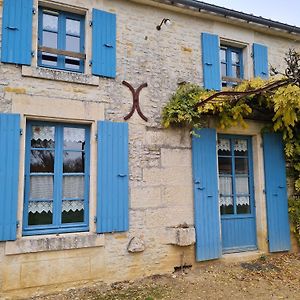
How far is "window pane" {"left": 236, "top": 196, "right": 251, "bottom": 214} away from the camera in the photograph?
20.5 feet

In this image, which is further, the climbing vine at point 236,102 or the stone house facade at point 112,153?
the climbing vine at point 236,102

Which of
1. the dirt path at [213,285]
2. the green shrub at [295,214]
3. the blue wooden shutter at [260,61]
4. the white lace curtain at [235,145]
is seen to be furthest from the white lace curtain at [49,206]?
the blue wooden shutter at [260,61]

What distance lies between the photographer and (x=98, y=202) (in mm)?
4816

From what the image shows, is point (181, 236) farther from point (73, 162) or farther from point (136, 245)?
point (73, 162)

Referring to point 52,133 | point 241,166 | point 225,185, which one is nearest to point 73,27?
point 52,133

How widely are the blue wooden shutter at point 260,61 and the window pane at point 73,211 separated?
455 centimetres

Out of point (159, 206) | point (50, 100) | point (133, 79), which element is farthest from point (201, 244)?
point (50, 100)

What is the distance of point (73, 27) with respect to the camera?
5.25m

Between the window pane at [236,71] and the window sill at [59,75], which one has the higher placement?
the window pane at [236,71]

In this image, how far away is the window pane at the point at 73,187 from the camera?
15.8ft

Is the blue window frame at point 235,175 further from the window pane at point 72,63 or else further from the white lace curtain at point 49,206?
the window pane at point 72,63

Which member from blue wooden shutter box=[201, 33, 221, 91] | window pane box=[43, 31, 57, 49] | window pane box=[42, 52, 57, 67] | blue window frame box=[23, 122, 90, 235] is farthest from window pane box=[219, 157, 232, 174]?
window pane box=[43, 31, 57, 49]

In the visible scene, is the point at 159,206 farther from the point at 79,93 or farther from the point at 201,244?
the point at 79,93

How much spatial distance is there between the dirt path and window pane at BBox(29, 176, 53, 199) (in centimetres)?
145
